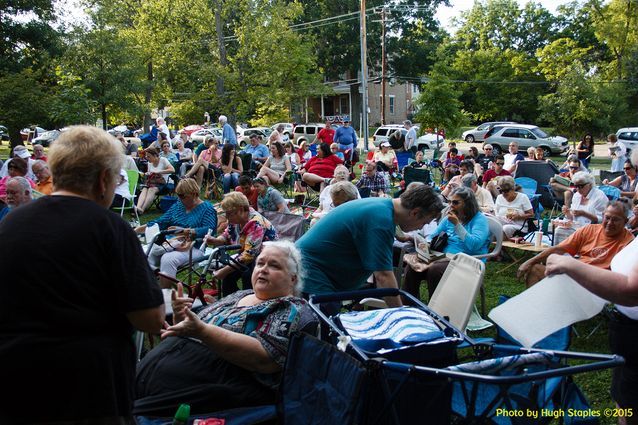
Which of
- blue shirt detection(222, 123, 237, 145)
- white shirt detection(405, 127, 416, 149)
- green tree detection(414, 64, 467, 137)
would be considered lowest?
white shirt detection(405, 127, 416, 149)

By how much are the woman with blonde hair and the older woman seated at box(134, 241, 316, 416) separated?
562mm

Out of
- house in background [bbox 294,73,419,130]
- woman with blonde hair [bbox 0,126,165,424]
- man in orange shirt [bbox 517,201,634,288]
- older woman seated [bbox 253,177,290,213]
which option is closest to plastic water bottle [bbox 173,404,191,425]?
woman with blonde hair [bbox 0,126,165,424]

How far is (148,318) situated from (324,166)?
385 inches

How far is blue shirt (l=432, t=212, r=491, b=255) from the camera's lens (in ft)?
17.8

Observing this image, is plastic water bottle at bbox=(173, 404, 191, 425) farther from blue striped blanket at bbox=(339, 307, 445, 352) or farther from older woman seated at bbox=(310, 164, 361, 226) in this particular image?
older woman seated at bbox=(310, 164, 361, 226)

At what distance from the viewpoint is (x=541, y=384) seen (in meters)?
2.38

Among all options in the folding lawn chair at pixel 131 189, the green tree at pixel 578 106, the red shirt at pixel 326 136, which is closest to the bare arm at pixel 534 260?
the folding lawn chair at pixel 131 189

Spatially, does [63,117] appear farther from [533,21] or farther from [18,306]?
[533,21]

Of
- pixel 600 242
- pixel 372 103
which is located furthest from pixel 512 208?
pixel 372 103

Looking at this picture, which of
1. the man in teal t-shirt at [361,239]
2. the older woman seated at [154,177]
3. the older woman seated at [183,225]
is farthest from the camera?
the older woman seated at [154,177]

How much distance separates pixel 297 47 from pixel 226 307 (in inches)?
1035

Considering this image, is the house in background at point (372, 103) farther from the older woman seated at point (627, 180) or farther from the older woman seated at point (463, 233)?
the older woman seated at point (463, 233)

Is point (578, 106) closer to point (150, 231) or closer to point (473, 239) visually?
point (473, 239)

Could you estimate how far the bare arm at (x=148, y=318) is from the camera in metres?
1.87
